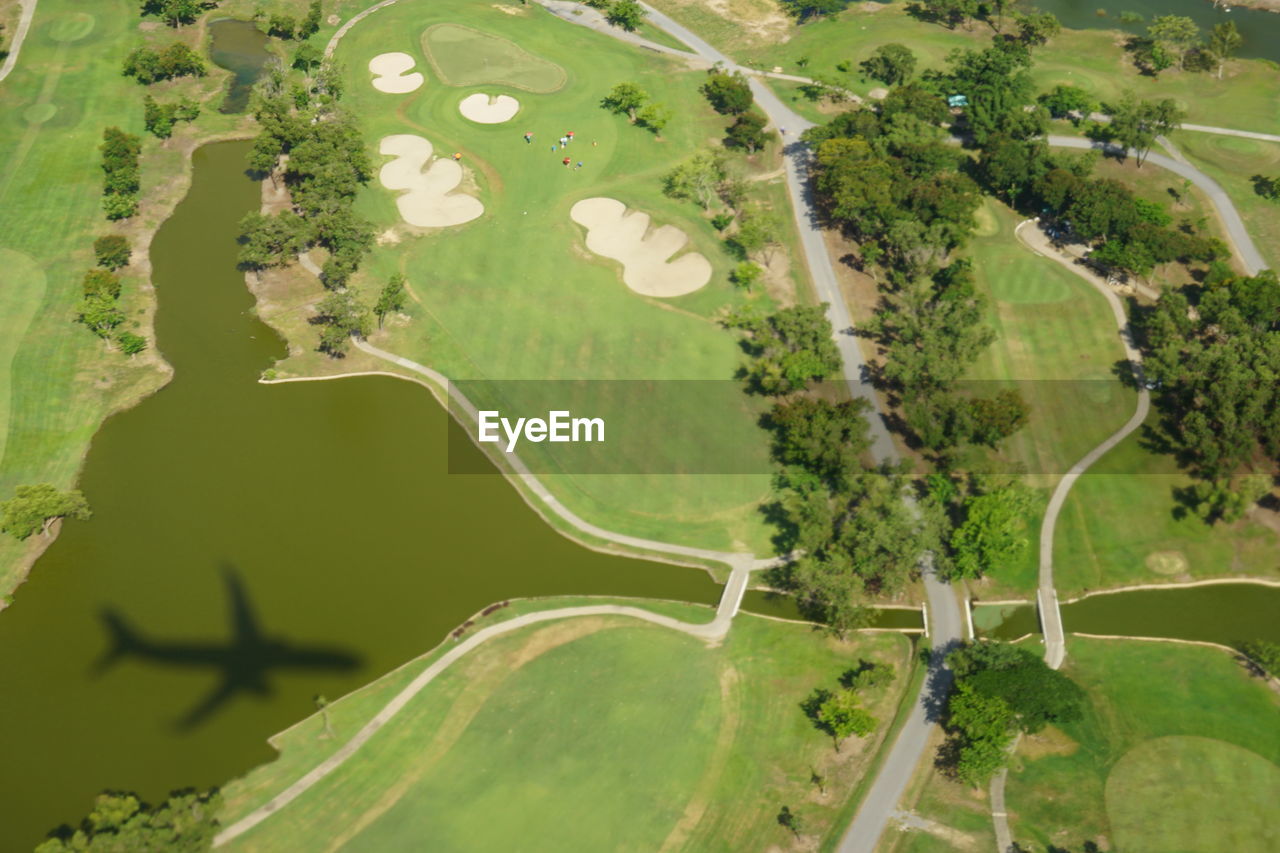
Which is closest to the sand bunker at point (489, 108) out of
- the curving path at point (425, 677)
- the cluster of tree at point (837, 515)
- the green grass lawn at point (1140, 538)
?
the cluster of tree at point (837, 515)

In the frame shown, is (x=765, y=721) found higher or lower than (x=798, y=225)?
lower

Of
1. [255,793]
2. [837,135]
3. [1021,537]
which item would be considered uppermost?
[837,135]

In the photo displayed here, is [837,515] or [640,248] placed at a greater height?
[640,248]

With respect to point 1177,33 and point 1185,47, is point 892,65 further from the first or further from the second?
point 1185,47

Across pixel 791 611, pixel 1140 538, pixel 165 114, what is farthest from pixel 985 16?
pixel 165 114

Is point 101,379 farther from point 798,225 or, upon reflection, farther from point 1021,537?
point 1021,537

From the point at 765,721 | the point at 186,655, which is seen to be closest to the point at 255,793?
the point at 186,655

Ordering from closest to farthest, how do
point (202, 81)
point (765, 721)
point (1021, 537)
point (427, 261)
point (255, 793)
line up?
point (255, 793), point (765, 721), point (1021, 537), point (427, 261), point (202, 81)
